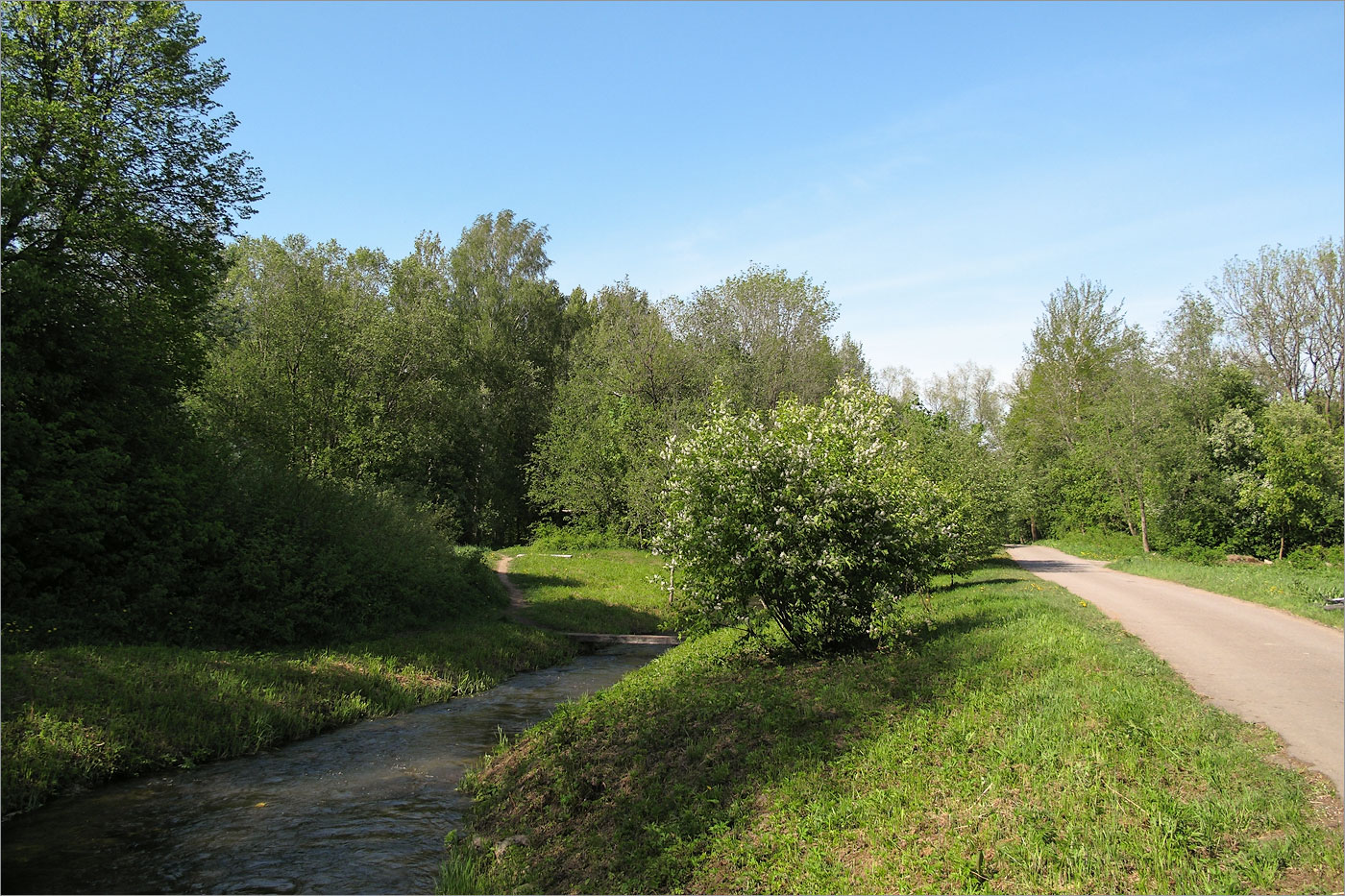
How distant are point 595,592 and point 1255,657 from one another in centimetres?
2046

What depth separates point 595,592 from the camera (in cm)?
2756

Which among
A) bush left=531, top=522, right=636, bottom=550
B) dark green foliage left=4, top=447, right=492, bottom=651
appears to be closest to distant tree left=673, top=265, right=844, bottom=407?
bush left=531, top=522, right=636, bottom=550

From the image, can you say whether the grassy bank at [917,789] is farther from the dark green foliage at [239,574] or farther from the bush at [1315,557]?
the bush at [1315,557]

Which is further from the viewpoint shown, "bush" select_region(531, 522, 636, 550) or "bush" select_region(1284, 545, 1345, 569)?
"bush" select_region(531, 522, 636, 550)

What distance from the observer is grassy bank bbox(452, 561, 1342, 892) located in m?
5.29

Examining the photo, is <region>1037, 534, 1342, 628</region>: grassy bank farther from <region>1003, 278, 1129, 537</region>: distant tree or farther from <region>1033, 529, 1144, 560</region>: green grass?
<region>1003, 278, 1129, 537</region>: distant tree

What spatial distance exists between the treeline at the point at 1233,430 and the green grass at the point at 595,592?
46.0ft

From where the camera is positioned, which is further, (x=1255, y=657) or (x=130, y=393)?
(x=130, y=393)

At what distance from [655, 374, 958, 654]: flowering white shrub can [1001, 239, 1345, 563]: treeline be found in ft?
58.3

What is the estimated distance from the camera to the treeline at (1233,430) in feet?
101

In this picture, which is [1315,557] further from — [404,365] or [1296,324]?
[404,365]

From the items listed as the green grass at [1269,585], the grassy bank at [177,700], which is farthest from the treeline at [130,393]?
the green grass at [1269,585]

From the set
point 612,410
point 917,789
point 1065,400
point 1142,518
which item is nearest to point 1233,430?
point 1142,518

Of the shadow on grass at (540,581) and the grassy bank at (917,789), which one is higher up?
the grassy bank at (917,789)
